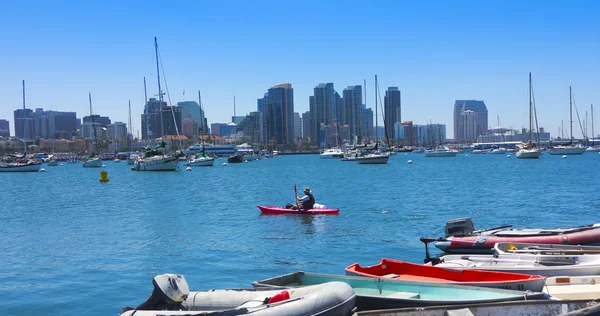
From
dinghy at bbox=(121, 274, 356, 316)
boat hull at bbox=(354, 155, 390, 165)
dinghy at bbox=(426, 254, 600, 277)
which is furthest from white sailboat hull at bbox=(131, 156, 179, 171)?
dinghy at bbox=(121, 274, 356, 316)

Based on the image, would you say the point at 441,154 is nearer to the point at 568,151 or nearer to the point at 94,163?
the point at 568,151

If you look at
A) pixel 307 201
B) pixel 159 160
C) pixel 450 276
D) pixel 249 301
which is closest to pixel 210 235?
pixel 307 201

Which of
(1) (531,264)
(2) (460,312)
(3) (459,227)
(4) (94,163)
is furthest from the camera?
(4) (94,163)

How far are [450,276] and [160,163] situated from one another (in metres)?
83.2

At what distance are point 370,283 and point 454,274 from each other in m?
2.07

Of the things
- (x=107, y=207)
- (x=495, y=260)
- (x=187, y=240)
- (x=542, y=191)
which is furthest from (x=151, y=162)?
(x=495, y=260)

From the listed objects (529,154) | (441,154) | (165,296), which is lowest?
(441,154)

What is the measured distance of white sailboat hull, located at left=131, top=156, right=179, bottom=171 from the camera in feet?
307

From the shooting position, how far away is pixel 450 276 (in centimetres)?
1453

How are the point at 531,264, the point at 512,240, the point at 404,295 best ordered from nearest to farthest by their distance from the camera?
the point at 404,295 < the point at 531,264 < the point at 512,240

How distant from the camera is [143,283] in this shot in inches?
728

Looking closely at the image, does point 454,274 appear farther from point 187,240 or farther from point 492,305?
point 187,240

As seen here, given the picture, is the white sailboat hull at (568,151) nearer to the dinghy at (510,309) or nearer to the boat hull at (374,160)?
the boat hull at (374,160)

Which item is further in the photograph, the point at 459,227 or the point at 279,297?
the point at 459,227
